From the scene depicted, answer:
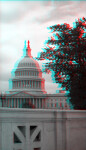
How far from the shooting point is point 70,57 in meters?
1.55

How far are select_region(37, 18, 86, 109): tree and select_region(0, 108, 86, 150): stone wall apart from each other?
374 mm

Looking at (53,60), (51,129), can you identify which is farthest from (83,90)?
(51,129)

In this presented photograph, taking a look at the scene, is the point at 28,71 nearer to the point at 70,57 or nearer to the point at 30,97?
the point at 30,97

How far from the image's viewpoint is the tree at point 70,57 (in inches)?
56.7

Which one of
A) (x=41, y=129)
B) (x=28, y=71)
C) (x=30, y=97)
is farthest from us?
(x=30, y=97)

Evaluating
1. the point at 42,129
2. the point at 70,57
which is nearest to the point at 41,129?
the point at 42,129

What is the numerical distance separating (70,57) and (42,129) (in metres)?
0.71

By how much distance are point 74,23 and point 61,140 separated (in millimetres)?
913

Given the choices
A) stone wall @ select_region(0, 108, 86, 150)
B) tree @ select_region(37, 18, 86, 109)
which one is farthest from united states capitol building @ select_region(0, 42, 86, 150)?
tree @ select_region(37, 18, 86, 109)

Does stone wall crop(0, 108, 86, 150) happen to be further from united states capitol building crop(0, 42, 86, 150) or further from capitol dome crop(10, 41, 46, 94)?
capitol dome crop(10, 41, 46, 94)

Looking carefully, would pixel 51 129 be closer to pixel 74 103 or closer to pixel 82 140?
pixel 82 140

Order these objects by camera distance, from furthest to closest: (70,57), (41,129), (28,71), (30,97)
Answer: (30,97) < (28,71) < (70,57) < (41,129)

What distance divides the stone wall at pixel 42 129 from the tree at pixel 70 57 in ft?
1.23

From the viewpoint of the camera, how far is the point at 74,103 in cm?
158
